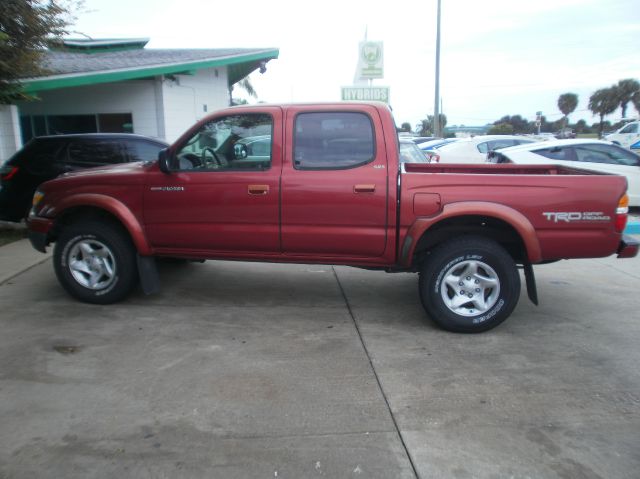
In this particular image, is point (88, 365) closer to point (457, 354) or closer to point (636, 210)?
point (457, 354)

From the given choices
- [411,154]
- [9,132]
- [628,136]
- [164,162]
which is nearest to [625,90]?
[628,136]

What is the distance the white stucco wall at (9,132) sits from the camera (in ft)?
37.7

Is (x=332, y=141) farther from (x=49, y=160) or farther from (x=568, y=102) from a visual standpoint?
(x=568, y=102)

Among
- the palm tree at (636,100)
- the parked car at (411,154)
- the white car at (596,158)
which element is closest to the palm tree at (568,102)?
the palm tree at (636,100)

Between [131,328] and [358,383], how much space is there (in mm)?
2191

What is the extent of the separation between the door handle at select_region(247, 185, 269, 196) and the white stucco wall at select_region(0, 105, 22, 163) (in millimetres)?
8722

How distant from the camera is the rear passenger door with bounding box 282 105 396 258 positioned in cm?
485

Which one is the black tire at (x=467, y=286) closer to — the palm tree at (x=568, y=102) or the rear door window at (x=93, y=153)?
the rear door window at (x=93, y=153)

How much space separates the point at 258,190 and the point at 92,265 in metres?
1.90

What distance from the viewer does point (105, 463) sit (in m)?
3.04

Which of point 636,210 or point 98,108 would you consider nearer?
point 636,210

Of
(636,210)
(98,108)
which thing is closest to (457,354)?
(636,210)

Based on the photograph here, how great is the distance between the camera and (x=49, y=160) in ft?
27.9

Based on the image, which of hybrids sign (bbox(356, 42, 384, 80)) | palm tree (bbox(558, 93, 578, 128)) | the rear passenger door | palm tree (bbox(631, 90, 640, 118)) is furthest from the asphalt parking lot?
palm tree (bbox(558, 93, 578, 128))
